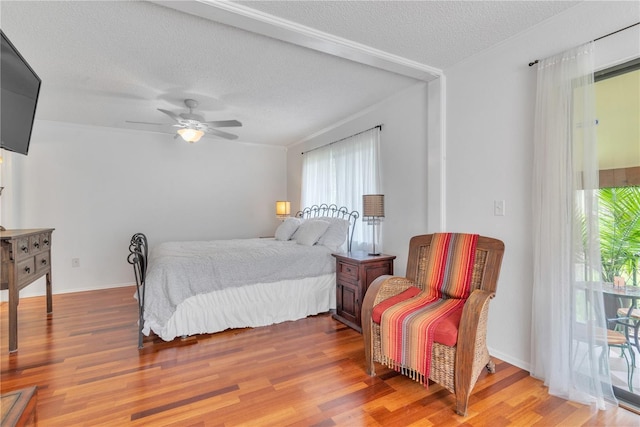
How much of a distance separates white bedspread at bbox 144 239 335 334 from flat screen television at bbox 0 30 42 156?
1.44 m

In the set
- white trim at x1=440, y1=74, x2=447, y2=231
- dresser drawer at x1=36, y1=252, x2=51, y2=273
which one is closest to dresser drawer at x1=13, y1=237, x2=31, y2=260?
dresser drawer at x1=36, y1=252, x2=51, y2=273

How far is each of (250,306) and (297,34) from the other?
98.5 inches

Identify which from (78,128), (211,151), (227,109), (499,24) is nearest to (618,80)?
(499,24)

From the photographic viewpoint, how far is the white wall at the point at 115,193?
14.2 feet

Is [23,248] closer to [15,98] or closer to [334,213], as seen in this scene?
[15,98]

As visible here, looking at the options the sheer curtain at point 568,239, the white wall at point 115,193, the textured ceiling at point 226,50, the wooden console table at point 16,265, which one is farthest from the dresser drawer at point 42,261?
the sheer curtain at point 568,239

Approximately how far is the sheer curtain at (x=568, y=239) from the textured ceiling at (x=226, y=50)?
0.56 meters

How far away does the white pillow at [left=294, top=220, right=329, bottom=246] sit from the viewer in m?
3.84

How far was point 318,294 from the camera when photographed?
3564 mm

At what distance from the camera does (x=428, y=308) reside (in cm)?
213

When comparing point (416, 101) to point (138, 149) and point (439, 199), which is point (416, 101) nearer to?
point (439, 199)

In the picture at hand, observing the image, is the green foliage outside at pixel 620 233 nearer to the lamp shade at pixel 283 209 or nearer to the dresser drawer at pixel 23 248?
the lamp shade at pixel 283 209

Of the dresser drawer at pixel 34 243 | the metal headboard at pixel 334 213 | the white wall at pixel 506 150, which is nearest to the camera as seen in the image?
Result: the white wall at pixel 506 150

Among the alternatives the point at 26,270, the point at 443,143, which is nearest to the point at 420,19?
the point at 443,143
